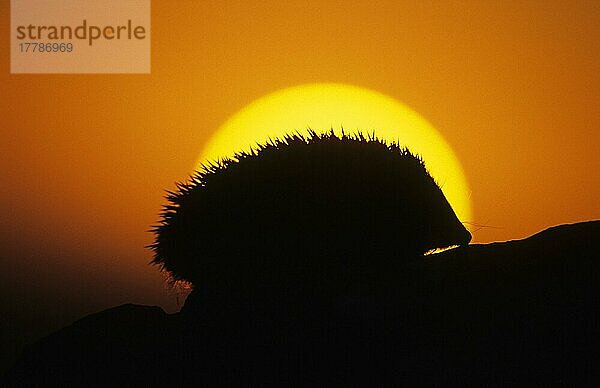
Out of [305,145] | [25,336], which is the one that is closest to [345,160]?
[305,145]

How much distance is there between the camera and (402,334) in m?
2.42

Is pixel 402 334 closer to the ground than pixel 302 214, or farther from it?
closer to the ground

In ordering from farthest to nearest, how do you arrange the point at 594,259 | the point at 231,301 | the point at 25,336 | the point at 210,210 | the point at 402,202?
the point at 25,336, the point at 402,202, the point at 210,210, the point at 231,301, the point at 594,259

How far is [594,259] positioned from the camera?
2453mm

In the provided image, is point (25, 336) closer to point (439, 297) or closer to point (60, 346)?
point (60, 346)

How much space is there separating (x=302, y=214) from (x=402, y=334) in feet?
4.50

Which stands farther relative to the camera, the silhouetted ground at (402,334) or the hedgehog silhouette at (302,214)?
the hedgehog silhouette at (302,214)

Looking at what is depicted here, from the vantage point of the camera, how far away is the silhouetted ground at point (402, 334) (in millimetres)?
2180

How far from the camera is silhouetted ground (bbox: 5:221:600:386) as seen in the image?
218 centimetres

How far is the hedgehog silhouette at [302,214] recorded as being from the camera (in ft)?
11.4

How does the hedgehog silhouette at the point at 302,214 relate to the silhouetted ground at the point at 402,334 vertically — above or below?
above

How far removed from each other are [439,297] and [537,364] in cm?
49

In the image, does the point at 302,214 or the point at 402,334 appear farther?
the point at 302,214

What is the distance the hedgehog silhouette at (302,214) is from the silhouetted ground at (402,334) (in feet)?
1.00
